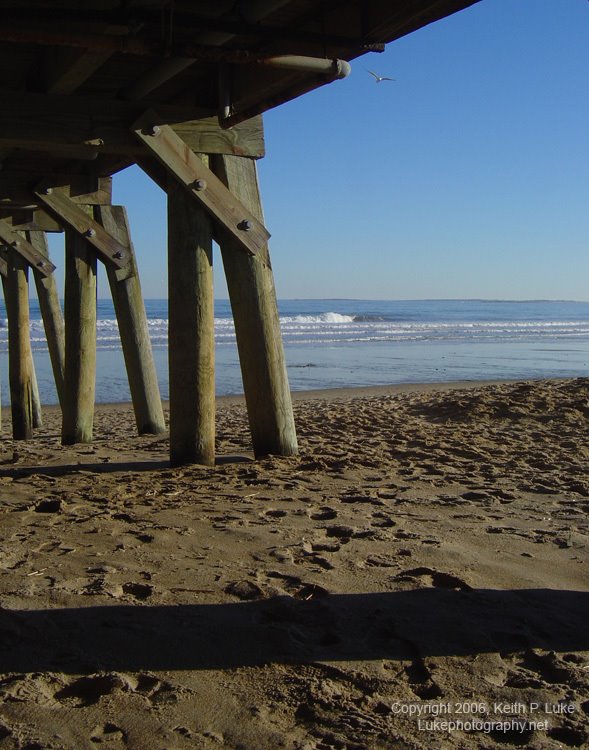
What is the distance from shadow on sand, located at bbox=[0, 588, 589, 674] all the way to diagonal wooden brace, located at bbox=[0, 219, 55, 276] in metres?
8.60

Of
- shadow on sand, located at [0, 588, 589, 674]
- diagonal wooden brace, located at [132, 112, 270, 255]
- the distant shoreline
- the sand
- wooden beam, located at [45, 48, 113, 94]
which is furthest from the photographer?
the distant shoreline

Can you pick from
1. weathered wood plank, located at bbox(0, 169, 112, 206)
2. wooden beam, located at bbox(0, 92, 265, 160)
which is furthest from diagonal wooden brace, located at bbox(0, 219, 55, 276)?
wooden beam, located at bbox(0, 92, 265, 160)

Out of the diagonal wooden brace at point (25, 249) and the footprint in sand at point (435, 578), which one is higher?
the diagonal wooden brace at point (25, 249)

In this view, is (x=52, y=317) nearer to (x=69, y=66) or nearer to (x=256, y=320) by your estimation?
(x=256, y=320)

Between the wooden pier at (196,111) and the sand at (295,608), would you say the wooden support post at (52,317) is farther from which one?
the sand at (295,608)

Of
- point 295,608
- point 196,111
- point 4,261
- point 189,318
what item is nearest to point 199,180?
point 196,111

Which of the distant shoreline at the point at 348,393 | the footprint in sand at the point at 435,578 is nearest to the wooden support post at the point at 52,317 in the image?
the distant shoreline at the point at 348,393

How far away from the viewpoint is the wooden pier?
169 inches

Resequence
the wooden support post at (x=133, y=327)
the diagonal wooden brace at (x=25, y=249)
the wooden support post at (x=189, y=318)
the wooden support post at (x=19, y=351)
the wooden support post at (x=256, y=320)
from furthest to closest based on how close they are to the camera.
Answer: the diagonal wooden brace at (x=25, y=249)
the wooden support post at (x=19, y=351)
the wooden support post at (x=133, y=327)
the wooden support post at (x=256, y=320)
the wooden support post at (x=189, y=318)

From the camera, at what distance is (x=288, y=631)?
2916 mm

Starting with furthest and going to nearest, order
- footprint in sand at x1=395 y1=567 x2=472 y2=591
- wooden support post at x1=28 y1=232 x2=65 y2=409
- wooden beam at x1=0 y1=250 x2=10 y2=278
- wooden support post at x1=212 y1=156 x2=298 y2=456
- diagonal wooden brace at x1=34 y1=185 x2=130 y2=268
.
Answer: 1. wooden beam at x1=0 y1=250 x2=10 y2=278
2. wooden support post at x1=28 y1=232 x2=65 y2=409
3. diagonal wooden brace at x1=34 y1=185 x2=130 y2=268
4. wooden support post at x1=212 y1=156 x2=298 y2=456
5. footprint in sand at x1=395 y1=567 x2=472 y2=591

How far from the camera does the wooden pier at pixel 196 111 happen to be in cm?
429

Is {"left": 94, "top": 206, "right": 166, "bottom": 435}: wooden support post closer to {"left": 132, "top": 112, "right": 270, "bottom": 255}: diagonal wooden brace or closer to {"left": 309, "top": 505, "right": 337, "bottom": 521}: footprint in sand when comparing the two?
{"left": 132, "top": 112, "right": 270, "bottom": 255}: diagonal wooden brace

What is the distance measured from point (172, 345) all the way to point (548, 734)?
14.1 feet
